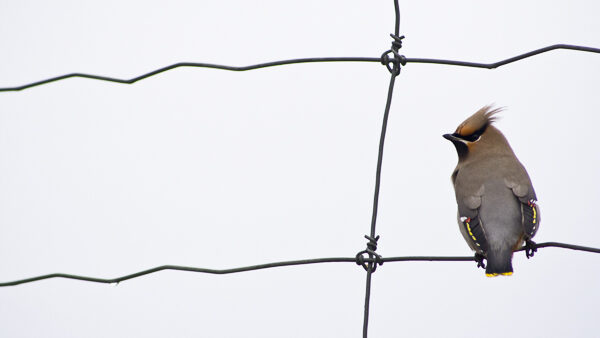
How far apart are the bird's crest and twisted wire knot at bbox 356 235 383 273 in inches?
81.1

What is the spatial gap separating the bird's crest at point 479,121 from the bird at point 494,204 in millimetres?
91

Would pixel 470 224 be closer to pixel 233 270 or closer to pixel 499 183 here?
pixel 499 183

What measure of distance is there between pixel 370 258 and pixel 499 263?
1299 millimetres

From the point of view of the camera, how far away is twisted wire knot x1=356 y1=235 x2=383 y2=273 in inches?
114

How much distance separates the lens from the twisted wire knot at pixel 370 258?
2908 millimetres

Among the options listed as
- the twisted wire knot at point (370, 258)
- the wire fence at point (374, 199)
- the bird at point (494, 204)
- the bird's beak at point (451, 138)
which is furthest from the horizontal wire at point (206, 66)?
the bird's beak at point (451, 138)

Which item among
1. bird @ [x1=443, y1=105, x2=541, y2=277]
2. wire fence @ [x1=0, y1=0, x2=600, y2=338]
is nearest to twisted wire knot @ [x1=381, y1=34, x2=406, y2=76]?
wire fence @ [x1=0, y1=0, x2=600, y2=338]

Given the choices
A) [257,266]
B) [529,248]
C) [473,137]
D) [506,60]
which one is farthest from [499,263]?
[257,266]

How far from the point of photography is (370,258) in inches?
115

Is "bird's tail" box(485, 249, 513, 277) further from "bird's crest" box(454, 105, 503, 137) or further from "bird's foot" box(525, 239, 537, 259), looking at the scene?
"bird's crest" box(454, 105, 503, 137)

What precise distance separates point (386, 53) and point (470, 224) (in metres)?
1.37

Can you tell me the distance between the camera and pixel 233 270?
283cm

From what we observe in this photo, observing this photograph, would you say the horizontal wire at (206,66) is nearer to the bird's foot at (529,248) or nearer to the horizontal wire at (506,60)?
the horizontal wire at (506,60)

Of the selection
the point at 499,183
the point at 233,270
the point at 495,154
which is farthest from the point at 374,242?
the point at 495,154
